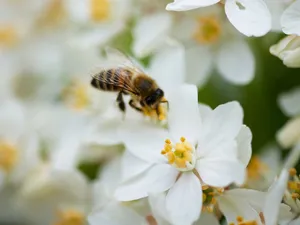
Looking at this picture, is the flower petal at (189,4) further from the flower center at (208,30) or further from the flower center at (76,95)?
the flower center at (76,95)

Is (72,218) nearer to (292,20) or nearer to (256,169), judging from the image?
(256,169)

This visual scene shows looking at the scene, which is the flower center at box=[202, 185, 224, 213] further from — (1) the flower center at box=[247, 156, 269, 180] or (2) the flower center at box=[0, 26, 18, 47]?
(2) the flower center at box=[0, 26, 18, 47]

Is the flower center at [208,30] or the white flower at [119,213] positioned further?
the flower center at [208,30]

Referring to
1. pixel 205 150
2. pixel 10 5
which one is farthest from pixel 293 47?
pixel 10 5

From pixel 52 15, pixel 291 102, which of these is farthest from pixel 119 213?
pixel 52 15

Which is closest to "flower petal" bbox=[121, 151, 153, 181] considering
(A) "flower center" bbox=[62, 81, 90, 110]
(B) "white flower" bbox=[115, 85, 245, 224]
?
(B) "white flower" bbox=[115, 85, 245, 224]

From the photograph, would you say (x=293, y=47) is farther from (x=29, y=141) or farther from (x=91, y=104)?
(x=29, y=141)

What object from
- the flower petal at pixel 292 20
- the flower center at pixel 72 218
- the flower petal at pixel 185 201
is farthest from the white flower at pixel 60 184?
the flower petal at pixel 292 20
